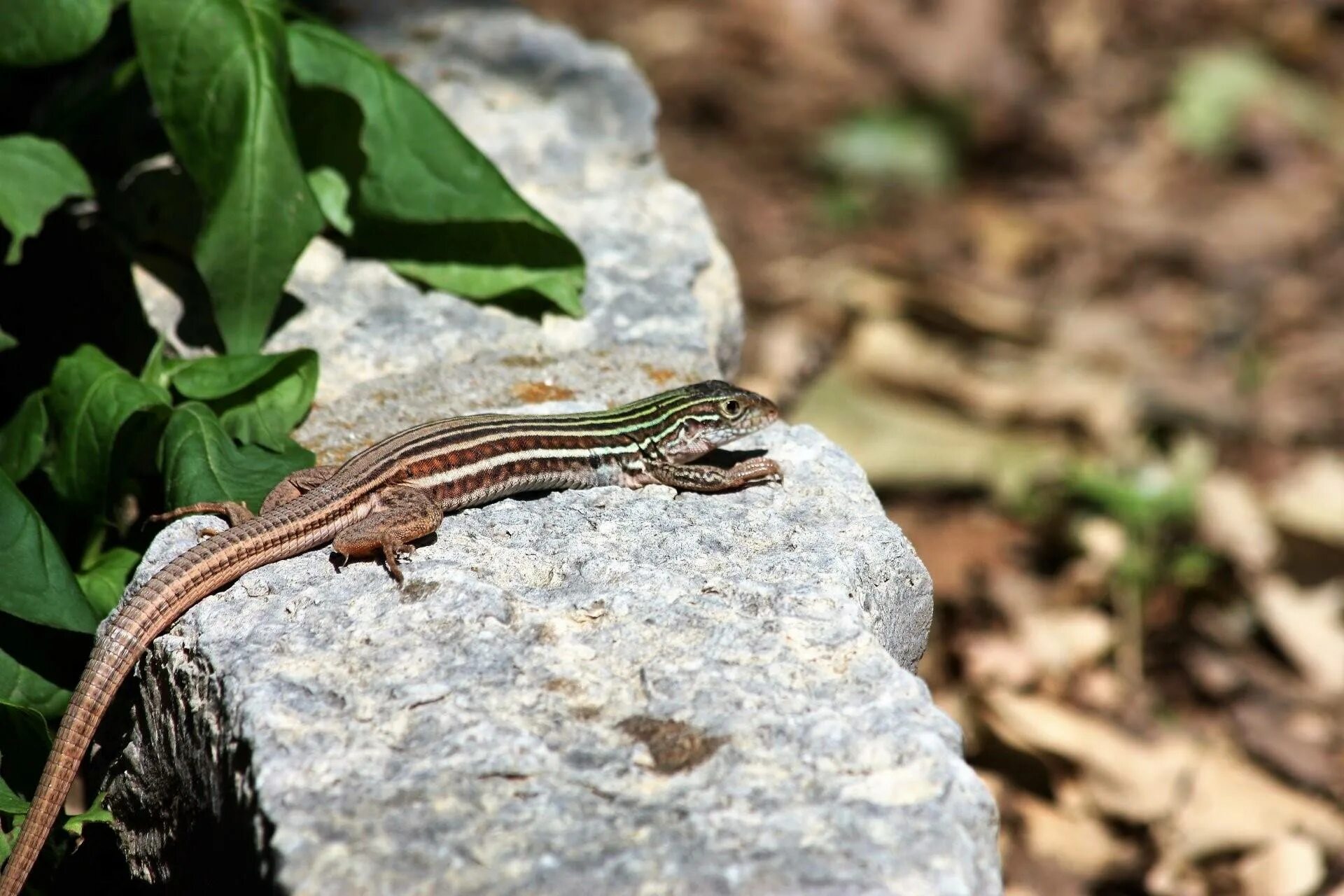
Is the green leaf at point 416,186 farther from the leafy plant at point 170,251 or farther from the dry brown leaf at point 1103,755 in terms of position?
the dry brown leaf at point 1103,755

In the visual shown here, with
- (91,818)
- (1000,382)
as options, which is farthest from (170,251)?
(1000,382)

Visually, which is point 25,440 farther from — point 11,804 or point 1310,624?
point 1310,624

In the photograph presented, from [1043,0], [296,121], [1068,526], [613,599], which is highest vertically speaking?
[296,121]

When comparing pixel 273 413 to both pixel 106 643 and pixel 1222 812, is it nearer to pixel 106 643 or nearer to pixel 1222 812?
pixel 106 643

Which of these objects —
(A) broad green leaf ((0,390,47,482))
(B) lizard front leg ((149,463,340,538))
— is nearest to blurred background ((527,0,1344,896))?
(B) lizard front leg ((149,463,340,538))

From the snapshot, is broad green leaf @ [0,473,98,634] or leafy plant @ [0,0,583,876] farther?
leafy plant @ [0,0,583,876]

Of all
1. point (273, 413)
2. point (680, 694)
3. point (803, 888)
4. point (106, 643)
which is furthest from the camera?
point (273, 413)

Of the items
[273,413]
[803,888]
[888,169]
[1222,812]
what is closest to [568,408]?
[273,413]

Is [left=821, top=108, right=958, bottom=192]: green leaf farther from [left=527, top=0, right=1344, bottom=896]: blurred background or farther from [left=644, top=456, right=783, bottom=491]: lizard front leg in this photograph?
[left=644, top=456, right=783, bottom=491]: lizard front leg
